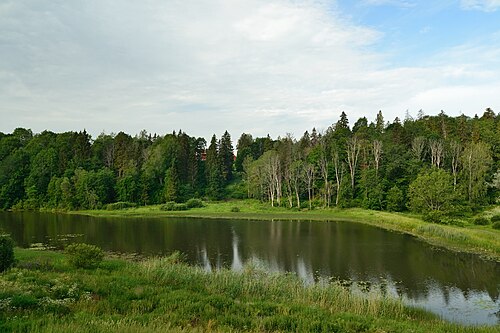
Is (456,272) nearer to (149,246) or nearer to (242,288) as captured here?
(242,288)

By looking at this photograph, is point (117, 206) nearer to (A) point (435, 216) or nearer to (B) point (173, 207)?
(B) point (173, 207)

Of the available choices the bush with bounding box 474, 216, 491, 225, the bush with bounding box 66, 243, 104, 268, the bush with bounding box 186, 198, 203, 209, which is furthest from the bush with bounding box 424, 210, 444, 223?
the bush with bounding box 186, 198, 203, 209

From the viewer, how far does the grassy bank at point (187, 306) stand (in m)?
10.1

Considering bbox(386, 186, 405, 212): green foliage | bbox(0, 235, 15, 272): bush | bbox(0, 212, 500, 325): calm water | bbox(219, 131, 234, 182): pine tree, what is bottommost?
bbox(0, 212, 500, 325): calm water

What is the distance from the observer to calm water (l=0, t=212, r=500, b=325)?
22.4 m

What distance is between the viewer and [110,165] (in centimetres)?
9812

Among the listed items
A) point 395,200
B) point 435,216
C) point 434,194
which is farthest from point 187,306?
point 395,200

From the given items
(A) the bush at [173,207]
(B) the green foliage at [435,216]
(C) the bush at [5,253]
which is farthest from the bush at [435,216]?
(C) the bush at [5,253]

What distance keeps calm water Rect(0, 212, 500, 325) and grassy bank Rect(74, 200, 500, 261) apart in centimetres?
249

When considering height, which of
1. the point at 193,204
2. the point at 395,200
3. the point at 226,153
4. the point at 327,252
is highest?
the point at 226,153

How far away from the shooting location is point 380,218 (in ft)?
181

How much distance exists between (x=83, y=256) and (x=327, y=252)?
2154 centimetres

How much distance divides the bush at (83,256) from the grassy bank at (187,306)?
5.21 feet

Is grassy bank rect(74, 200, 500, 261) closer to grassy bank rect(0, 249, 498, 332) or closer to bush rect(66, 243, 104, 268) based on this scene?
grassy bank rect(0, 249, 498, 332)
